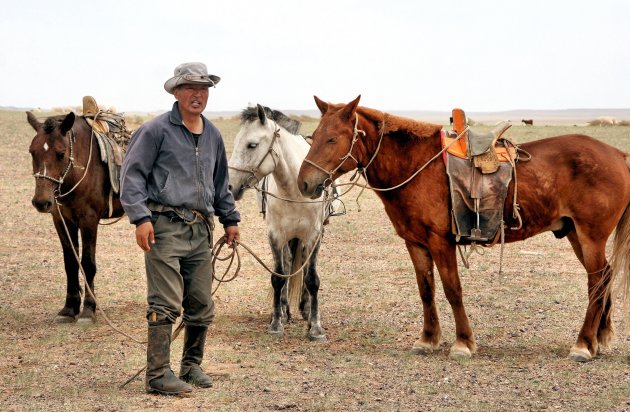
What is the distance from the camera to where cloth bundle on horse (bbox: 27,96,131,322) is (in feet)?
28.2

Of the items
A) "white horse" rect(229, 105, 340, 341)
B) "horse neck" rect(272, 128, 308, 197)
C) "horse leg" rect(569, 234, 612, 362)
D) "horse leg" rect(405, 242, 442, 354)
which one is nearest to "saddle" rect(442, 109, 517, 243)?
"horse leg" rect(405, 242, 442, 354)

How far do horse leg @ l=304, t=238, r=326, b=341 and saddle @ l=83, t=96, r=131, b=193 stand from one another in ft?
7.10

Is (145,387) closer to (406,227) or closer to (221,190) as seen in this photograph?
(221,190)

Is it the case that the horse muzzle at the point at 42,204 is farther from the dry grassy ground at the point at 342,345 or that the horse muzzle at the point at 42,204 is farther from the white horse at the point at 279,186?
the white horse at the point at 279,186

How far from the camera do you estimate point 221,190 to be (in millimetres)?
6555

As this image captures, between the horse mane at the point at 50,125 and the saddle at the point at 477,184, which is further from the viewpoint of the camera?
the horse mane at the point at 50,125

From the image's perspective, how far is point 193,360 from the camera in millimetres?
6590

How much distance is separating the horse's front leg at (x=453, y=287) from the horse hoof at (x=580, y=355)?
0.79m

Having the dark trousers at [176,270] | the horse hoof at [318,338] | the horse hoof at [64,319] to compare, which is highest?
the dark trousers at [176,270]

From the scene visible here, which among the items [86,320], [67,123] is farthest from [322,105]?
[86,320]

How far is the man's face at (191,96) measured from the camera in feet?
20.0

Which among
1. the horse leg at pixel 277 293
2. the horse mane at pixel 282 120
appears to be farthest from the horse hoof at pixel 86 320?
the horse mane at pixel 282 120

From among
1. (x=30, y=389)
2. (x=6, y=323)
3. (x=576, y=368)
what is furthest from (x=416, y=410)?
(x=6, y=323)

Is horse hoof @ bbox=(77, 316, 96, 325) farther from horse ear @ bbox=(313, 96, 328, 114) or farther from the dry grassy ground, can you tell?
horse ear @ bbox=(313, 96, 328, 114)
